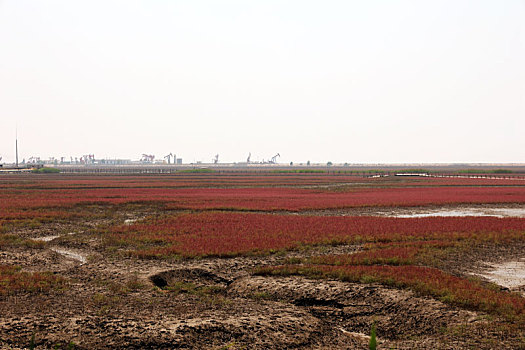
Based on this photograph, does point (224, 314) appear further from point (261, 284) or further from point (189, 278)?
point (189, 278)

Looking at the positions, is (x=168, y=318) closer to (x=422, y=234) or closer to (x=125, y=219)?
(x=422, y=234)

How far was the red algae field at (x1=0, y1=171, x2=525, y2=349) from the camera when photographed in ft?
37.1

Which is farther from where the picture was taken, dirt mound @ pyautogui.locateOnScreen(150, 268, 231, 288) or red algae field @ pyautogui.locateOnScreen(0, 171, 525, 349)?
dirt mound @ pyautogui.locateOnScreen(150, 268, 231, 288)

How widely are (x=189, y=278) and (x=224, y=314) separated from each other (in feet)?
16.2

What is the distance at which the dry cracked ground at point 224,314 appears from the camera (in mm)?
10977

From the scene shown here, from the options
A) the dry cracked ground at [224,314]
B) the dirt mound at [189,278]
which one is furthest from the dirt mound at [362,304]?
the dirt mound at [189,278]

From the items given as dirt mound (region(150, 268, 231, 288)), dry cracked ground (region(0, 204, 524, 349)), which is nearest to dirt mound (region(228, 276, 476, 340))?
dry cracked ground (region(0, 204, 524, 349))

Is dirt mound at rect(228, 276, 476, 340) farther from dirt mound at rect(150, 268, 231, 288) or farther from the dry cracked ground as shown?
dirt mound at rect(150, 268, 231, 288)

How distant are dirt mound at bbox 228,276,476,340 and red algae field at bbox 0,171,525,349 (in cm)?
6

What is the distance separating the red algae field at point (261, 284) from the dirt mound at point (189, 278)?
3.4 inches

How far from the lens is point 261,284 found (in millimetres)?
16094

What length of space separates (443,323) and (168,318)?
313 inches

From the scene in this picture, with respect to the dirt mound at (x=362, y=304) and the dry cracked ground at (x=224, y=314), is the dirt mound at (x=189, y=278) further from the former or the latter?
the dirt mound at (x=362, y=304)

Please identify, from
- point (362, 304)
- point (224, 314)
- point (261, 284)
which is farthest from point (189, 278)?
point (362, 304)
